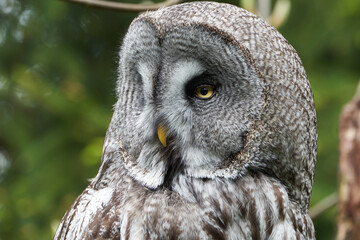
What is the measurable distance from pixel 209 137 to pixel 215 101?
134mm

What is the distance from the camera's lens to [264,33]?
86.0 inches

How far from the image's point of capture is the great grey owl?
6.89 feet

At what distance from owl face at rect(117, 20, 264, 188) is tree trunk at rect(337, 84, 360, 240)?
4.02 feet

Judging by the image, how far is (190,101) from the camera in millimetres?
2180

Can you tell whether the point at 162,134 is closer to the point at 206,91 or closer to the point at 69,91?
the point at 206,91

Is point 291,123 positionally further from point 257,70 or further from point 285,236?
point 285,236

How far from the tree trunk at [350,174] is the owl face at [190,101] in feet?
4.02

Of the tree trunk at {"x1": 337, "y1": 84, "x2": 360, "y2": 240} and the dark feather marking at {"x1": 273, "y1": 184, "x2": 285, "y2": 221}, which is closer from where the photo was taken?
the dark feather marking at {"x1": 273, "y1": 184, "x2": 285, "y2": 221}

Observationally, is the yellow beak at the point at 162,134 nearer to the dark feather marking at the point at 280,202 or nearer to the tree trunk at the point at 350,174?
the dark feather marking at the point at 280,202

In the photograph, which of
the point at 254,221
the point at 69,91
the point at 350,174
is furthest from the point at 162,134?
the point at 69,91

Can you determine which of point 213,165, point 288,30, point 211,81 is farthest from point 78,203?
point 288,30

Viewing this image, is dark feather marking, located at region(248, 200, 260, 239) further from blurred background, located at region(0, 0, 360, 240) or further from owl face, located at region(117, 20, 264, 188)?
blurred background, located at region(0, 0, 360, 240)

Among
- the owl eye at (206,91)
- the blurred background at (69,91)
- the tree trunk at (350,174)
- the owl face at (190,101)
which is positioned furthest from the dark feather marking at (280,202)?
the blurred background at (69,91)

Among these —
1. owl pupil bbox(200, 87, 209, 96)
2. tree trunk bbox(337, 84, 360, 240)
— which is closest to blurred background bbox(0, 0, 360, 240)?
tree trunk bbox(337, 84, 360, 240)
